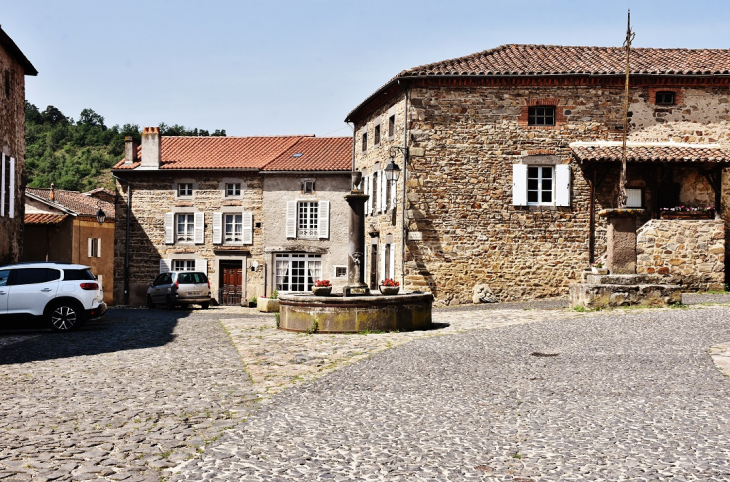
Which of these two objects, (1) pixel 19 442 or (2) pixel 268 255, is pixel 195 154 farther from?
(1) pixel 19 442

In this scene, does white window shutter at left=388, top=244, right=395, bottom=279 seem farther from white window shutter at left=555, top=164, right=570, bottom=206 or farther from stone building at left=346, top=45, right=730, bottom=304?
white window shutter at left=555, top=164, right=570, bottom=206

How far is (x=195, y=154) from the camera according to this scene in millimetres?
34062

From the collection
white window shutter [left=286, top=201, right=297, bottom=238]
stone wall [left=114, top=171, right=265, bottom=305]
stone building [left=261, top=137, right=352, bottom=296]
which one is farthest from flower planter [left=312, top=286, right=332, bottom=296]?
stone wall [left=114, top=171, right=265, bottom=305]

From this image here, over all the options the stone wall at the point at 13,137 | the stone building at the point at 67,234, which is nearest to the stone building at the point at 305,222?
the stone building at the point at 67,234

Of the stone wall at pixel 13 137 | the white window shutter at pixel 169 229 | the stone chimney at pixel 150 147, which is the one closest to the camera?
the stone wall at pixel 13 137

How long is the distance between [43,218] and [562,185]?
63.4ft

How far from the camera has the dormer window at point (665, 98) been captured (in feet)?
70.9

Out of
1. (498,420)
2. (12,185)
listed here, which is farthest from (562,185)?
(498,420)

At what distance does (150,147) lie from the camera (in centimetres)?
3344

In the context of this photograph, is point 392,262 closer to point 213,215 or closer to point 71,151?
point 213,215

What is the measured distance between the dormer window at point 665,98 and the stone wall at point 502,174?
207mm

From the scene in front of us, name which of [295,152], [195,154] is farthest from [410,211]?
[195,154]

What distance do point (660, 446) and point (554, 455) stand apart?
860mm

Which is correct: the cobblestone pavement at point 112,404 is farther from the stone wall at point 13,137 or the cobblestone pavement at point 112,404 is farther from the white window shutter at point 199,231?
the white window shutter at point 199,231
